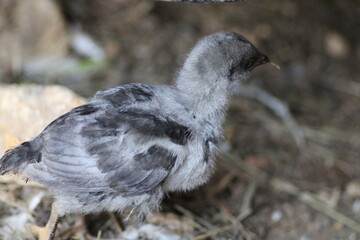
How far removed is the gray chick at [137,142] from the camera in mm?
2342

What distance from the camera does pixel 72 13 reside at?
14.5ft

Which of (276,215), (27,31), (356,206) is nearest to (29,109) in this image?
(27,31)

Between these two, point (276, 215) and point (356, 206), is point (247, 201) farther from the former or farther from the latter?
point (356, 206)

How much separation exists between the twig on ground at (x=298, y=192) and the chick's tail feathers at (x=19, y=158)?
147 centimetres

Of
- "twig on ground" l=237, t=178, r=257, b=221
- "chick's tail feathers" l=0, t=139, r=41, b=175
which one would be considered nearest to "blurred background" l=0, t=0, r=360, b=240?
"twig on ground" l=237, t=178, r=257, b=221

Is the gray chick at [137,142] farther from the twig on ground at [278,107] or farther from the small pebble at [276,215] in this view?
the twig on ground at [278,107]

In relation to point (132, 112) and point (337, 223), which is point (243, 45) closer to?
point (132, 112)

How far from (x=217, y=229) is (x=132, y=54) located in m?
1.76

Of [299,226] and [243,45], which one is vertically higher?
[243,45]

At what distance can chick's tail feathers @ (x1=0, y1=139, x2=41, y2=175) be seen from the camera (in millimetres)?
2375

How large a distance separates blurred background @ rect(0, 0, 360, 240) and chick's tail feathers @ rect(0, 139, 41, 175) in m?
0.46

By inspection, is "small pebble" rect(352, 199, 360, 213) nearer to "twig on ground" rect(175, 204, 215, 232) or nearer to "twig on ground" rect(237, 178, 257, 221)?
"twig on ground" rect(237, 178, 257, 221)

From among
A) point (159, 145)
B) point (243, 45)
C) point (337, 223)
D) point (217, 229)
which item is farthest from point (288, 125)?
point (159, 145)

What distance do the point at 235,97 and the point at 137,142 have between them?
6.13ft
